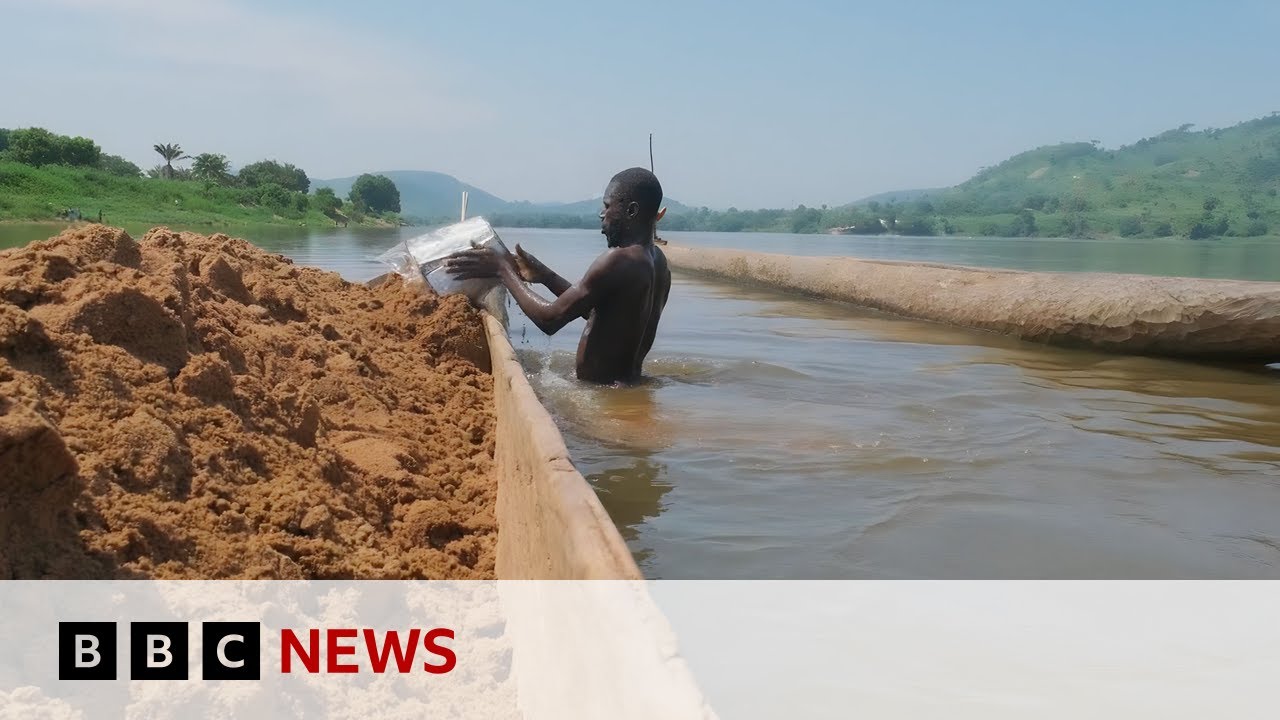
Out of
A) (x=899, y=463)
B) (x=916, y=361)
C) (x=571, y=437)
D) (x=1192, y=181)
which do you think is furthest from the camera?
(x=1192, y=181)

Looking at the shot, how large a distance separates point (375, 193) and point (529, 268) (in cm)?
7808

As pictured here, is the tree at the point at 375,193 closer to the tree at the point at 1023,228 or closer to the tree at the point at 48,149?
the tree at the point at 48,149

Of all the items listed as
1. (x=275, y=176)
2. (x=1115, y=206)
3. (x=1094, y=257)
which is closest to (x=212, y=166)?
(x=275, y=176)

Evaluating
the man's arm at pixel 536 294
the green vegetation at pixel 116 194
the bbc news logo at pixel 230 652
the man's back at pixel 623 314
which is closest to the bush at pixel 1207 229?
the green vegetation at pixel 116 194

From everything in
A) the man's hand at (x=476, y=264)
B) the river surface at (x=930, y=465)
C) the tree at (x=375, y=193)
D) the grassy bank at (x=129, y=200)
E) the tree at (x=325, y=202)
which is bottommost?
the river surface at (x=930, y=465)

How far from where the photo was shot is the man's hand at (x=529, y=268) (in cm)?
503

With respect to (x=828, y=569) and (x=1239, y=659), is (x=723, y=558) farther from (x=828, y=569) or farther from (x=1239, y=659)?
(x=1239, y=659)

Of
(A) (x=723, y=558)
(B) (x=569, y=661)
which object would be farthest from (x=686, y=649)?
(B) (x=569, y=661)

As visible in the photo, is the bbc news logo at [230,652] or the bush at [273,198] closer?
the bbc news logo at [230,652]

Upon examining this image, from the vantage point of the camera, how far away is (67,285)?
98.1 inches

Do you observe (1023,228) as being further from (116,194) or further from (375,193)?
(116,194)

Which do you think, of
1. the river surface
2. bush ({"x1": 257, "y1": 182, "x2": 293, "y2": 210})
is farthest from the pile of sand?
bush ({"x1": 257, "y1": 182, "x2": 293, "y2": 210})

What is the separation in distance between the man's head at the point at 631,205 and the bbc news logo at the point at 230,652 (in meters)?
2.99

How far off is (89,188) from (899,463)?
131 ft
